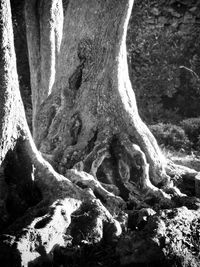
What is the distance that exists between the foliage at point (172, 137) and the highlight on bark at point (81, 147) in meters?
4.20

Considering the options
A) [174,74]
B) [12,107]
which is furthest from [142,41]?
[12,107]

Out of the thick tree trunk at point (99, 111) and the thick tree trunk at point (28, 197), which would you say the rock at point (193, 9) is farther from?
the thick tree trunk at point (28, 197)

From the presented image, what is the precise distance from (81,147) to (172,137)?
5282mm

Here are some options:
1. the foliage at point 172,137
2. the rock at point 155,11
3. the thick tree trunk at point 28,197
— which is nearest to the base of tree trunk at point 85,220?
the thick tree trunk at point 28,197

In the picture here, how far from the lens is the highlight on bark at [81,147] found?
4.11m

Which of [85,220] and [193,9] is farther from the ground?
[193,9]

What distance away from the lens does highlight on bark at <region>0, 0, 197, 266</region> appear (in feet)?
13.5

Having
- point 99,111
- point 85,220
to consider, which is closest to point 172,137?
point 99,111

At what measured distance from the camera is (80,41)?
5.76 metres

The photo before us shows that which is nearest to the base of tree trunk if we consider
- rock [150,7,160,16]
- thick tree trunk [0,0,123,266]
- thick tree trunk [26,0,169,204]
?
thick tree trunk [0,0,123,266]

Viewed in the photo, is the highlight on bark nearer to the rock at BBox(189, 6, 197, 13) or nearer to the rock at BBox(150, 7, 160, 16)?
the rock at BBox(150, 7, 160, 16)

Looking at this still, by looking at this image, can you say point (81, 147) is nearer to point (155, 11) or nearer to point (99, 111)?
point (99, 111)

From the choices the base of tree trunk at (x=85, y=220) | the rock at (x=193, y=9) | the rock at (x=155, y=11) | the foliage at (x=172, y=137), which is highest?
the rock at (x=155, y=11)

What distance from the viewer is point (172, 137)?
10.3 metres
